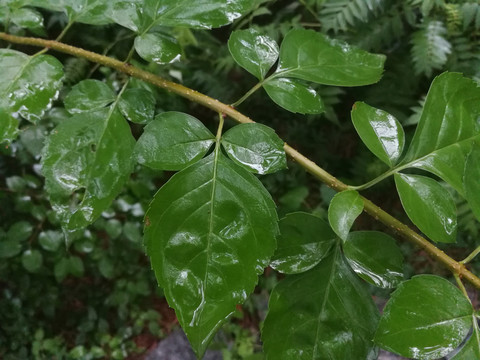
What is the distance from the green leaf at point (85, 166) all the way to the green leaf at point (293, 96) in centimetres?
20

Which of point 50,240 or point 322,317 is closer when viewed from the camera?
point 322,317

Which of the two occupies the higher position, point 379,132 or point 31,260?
point 379,132

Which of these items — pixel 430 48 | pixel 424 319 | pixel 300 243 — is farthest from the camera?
pixel 430 48

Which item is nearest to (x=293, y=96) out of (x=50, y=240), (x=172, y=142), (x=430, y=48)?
(x=172, y=142)

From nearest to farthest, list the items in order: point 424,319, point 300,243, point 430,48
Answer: point 424,319 < point 300,243 < point 430,48

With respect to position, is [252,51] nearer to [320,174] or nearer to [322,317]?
[320,174]

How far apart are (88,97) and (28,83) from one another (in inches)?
3.0

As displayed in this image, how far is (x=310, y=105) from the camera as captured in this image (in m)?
0.55

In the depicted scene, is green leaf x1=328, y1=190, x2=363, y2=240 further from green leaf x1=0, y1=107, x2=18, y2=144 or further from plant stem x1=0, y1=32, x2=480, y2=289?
→ green leaf x1=0, y1=107, x2=18, y2=144

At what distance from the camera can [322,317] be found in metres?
0.54

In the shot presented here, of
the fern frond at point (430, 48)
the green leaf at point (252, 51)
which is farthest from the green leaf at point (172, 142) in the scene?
the fern frond at point (430, 48)

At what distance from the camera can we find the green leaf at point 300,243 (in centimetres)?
55

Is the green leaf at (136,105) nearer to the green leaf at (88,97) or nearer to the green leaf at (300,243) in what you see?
the green leaf at (88,97)

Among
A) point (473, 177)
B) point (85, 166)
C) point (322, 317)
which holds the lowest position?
point (322, 317)
